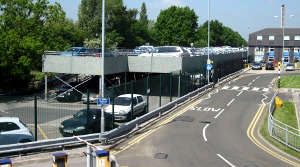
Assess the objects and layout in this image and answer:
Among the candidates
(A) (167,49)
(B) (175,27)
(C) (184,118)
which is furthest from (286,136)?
(B) (175,27)

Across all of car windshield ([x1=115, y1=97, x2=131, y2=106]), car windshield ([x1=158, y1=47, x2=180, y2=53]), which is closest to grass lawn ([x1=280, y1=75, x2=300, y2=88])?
car windshield ([x1=158, y1=47, x2=180, y2=53])

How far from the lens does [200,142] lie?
1897cm

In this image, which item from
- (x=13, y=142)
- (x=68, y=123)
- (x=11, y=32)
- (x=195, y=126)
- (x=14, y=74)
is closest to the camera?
(x=13, y=142)

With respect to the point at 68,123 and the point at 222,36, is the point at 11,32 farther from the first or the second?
the point at 222,36

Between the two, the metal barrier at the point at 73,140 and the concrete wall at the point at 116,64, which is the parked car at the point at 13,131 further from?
the concrete wall at the point at 116,64

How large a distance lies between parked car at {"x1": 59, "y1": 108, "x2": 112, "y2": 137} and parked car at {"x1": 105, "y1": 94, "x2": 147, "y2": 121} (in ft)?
8.86

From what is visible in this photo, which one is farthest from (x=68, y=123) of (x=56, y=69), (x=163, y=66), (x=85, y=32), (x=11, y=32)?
(x=85, y=32)

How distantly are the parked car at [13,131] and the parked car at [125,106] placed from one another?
6077mm

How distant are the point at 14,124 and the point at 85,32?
2344 inches

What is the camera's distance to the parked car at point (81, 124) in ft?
57.1

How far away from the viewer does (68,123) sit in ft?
57.8

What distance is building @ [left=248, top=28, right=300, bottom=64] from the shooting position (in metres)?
99.7

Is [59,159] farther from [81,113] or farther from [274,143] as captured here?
[274,143]

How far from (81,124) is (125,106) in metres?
4.97
